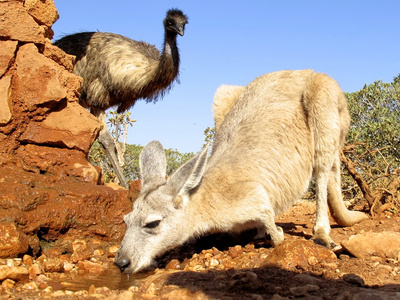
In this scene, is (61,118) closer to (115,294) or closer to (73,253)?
(73,253)

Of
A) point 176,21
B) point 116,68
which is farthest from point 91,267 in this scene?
point 176,21

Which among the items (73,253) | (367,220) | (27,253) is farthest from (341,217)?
(27,253)

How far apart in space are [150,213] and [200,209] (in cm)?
57

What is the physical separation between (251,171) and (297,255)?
4.33ft

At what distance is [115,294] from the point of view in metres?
3.29

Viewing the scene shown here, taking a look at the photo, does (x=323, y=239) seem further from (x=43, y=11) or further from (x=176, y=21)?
(x=176, y=21)

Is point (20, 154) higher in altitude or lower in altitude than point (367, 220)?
higher

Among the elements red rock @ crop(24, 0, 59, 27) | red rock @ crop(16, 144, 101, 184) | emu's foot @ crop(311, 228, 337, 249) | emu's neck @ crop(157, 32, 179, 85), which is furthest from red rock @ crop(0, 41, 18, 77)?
emu's foot @ crop(311, 228, 337, 249)

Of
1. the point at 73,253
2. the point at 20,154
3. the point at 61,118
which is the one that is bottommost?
the point at 73,253

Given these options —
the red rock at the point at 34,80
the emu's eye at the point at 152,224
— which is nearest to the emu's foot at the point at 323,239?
the emu's eye at the point at 152,224

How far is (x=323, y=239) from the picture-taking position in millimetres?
5203

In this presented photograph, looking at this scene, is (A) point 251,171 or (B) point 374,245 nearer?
(B) point 374,245

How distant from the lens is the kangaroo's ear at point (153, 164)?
4.66 m

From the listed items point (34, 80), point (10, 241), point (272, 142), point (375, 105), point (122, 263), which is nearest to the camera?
point (122, 263)
